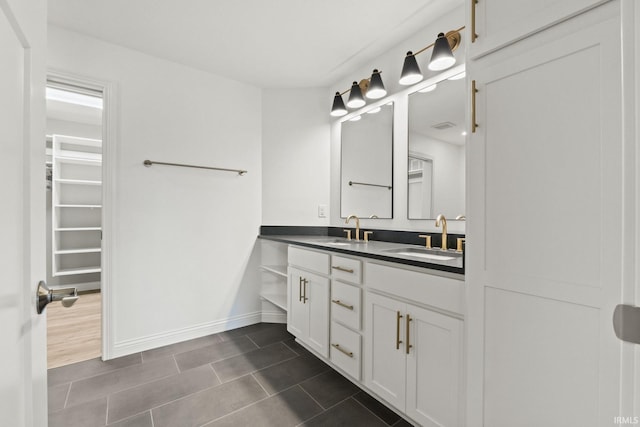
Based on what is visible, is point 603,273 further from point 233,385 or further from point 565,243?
point 233,385

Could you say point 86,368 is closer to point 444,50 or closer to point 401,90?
point 401,90

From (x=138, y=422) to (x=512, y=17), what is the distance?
2441mm

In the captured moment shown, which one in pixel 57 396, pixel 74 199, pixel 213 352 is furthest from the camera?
pixel 74 199

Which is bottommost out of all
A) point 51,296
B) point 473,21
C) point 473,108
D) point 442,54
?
point 51,296

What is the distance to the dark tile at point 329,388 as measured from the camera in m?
1.70

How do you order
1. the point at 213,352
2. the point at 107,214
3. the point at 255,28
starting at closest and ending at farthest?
1. the point at 255,28
2. the point at 107,214
3. the point at 213,352

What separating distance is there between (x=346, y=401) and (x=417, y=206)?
137cm

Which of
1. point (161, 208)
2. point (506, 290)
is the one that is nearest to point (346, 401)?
point (506, 290)

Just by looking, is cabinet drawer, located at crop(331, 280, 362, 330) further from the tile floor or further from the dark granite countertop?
the tile floor

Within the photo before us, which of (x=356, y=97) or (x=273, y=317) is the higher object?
(x=356, y=97)

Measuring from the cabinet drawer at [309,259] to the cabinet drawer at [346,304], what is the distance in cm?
15

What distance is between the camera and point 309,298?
217cm

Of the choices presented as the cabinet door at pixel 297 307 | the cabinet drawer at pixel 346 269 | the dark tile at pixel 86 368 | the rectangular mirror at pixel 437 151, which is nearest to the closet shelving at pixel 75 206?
the dark tile at pixel 86 368

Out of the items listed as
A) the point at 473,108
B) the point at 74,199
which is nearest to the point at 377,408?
the point at 473,108
